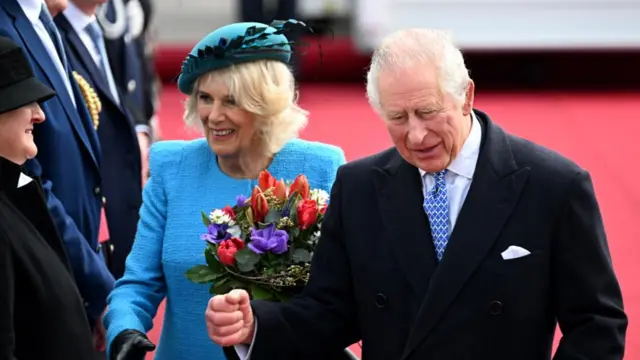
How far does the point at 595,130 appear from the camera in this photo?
9938mm

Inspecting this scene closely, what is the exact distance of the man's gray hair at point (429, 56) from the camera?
2.63 metres

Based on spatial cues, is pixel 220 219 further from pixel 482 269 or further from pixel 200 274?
pixel 482 269

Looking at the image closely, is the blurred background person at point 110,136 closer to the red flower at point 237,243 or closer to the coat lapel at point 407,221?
the red flower at point 237,243

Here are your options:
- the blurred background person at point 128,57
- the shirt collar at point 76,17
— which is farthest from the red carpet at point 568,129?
the shirt collar at point 76,17

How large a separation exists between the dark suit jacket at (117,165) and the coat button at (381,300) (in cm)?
174

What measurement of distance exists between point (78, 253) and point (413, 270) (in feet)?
3.93

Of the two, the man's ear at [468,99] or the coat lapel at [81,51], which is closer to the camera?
the man's ear at [468,99]

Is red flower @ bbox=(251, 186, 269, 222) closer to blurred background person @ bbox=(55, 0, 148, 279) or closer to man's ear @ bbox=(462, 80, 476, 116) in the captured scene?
man's ear @ bbox=(462, 80, 476, 116)

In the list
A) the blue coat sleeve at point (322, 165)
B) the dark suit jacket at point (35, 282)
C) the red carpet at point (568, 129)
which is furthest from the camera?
the red carpet at point (568, 129)

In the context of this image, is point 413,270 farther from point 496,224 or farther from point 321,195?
point 321,195

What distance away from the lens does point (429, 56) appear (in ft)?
8.67

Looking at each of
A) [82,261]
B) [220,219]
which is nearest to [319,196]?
[220,219]

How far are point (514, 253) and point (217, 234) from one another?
2.47 feet

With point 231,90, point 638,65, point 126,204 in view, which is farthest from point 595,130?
point 231,90
